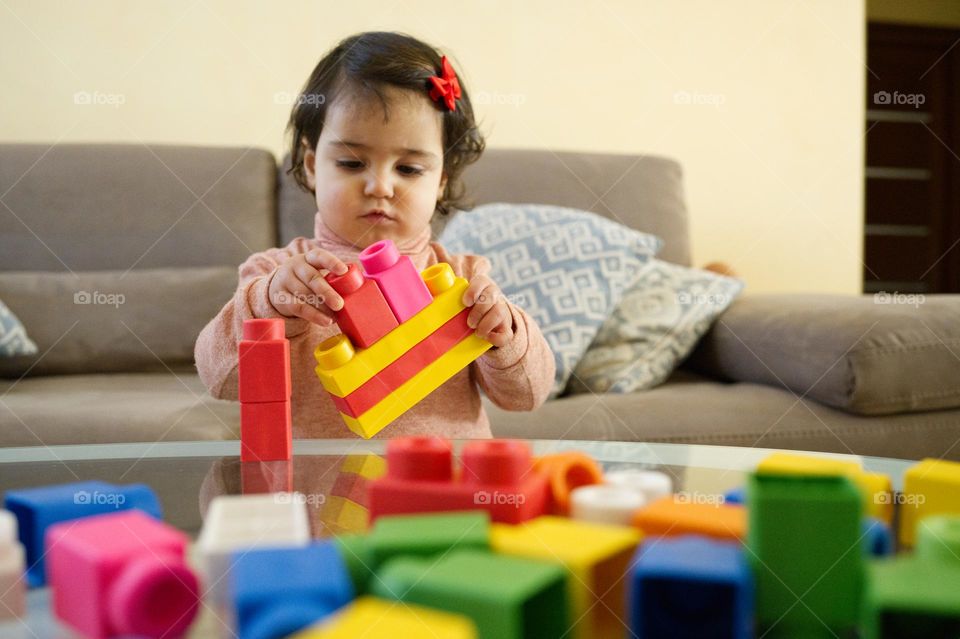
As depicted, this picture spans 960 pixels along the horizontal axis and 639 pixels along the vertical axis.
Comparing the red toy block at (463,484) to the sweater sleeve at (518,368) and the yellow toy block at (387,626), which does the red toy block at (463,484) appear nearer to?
the yellow toy block at (387,626)

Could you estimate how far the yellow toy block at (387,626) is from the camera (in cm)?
33

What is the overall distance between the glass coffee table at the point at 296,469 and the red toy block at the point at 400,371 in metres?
0.05

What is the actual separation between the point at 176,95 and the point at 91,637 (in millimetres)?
1850

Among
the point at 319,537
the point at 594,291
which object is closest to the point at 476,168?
the point at 594,291

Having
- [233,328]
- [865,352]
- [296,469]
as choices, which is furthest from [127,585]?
[865,352]

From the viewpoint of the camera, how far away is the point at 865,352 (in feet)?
4.56

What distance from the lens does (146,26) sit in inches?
80.3

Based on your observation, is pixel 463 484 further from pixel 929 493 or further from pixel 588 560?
pixel 929 493

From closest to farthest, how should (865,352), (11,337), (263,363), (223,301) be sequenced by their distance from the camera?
(263,363), (865,352), (11,337), (223,301)

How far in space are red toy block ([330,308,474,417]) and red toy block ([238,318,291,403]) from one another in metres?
0.06

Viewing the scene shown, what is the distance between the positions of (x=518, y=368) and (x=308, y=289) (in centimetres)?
30

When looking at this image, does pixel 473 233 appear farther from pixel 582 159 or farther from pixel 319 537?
pixel 319 537

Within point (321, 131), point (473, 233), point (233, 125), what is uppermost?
point (233, 125)

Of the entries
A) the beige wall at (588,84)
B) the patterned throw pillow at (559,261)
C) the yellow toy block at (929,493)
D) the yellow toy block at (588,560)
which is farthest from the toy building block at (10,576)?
the beige wall at (588,84)
